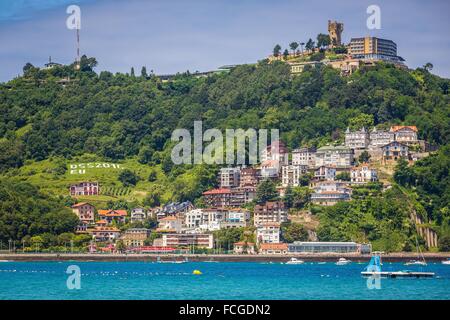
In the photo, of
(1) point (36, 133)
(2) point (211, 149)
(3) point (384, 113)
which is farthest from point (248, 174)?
(1) point (36, 133)

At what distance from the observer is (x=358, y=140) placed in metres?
77.9

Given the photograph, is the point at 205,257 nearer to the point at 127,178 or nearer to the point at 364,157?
the point at 364,157

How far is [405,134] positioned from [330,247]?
15789 millimetres

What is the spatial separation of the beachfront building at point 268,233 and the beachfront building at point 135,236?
8501 millimetres

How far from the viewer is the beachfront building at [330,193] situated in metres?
69.0

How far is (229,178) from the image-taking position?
77688mm

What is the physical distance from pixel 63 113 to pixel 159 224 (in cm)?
2462


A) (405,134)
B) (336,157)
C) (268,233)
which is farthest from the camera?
(405,134)

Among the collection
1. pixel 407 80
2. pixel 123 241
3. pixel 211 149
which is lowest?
pixel 123 241

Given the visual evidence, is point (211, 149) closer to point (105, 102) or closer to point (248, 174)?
point (248, 174)

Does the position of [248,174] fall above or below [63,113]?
below

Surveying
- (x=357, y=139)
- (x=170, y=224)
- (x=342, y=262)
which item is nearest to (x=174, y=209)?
(x=170, y=224)

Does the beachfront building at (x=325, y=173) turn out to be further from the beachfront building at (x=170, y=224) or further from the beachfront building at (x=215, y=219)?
the beachfront building at (x=170, y=224)

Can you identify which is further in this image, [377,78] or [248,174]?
[377,78]
